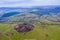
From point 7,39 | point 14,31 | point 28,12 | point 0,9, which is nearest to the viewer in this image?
point 7,39

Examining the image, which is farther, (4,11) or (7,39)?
(4,11)

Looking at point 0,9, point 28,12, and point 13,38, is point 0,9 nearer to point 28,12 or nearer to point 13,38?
point 28,12

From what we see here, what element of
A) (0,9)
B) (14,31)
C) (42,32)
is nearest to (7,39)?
(14,31)

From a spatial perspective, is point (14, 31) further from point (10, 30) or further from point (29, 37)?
point (29, 37)

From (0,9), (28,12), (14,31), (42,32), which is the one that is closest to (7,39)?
(14,31)

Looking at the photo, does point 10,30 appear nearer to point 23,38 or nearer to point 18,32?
point 18,32

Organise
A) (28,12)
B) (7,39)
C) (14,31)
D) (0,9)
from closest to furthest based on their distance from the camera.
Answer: (7,39) < (14,31) < (0,9) < (28,12)

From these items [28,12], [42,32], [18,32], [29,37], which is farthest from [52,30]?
[28,12]

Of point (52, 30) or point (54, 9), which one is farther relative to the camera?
point (54, 9)
